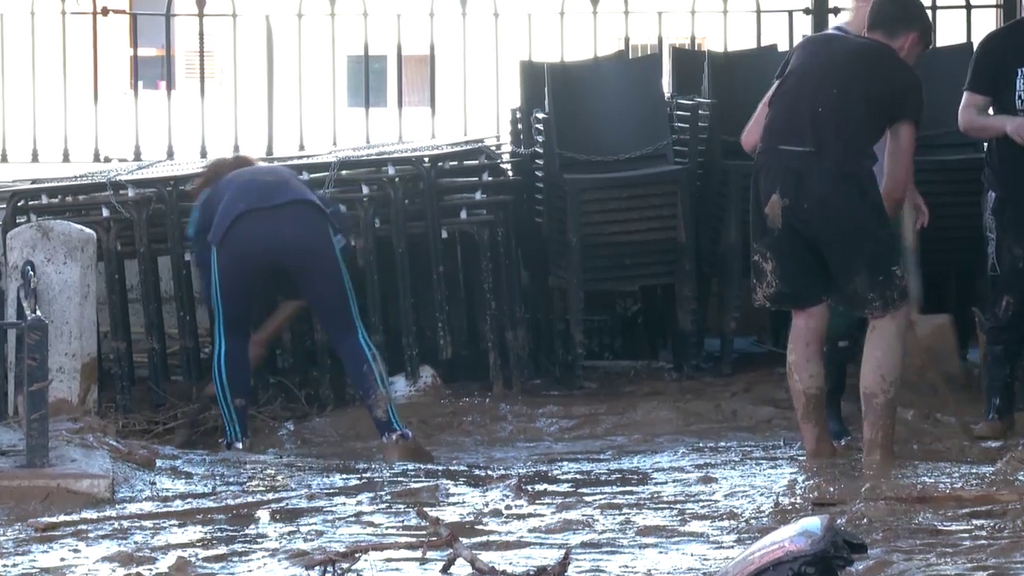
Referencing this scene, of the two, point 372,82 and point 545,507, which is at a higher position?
point 372,82

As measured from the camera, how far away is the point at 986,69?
526cm

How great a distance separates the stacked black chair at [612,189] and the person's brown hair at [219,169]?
5.26 ft

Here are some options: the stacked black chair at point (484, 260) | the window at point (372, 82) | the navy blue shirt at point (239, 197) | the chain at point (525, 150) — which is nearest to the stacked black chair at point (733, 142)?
the chain at point (525, 150)

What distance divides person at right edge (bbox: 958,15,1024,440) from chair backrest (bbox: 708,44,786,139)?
1.75 metres

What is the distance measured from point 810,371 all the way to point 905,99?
916 mm

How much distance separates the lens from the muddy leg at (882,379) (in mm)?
4242

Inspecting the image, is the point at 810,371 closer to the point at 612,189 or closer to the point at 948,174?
the point at 612,189

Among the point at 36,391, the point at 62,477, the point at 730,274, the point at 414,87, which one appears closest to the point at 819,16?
the point at 730,274

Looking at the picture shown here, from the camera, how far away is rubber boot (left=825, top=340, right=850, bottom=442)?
518cm

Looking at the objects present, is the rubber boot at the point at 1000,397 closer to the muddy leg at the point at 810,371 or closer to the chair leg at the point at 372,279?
the muddy leg at the point at 810,371

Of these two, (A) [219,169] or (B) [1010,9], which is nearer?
(A) [219,169]

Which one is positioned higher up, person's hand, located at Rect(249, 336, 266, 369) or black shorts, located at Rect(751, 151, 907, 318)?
black shorts, located at Rect(751, 151, 907, 318)

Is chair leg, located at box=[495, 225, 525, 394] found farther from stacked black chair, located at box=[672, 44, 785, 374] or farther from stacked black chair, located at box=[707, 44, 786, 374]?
stacked black chair, located at box=[707, 44, 786, 374]

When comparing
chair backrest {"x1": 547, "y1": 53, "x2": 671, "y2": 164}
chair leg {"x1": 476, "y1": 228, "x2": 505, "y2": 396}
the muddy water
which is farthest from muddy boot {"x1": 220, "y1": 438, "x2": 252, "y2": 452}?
chair backrest {"x1": 547, "y1": 53, "x2": 671, "y2": 164}
